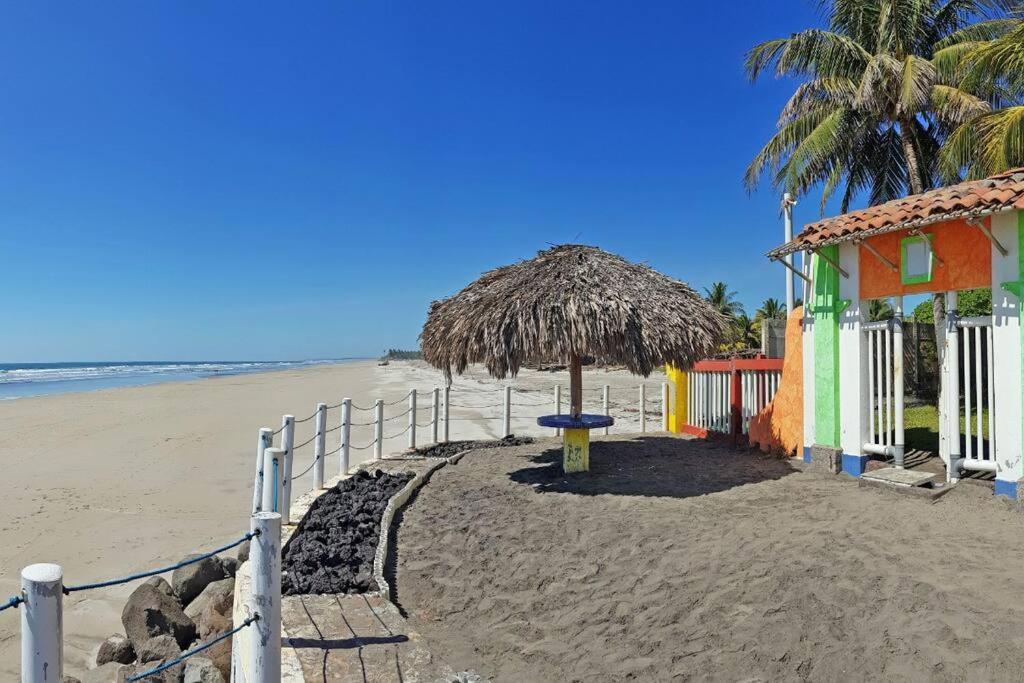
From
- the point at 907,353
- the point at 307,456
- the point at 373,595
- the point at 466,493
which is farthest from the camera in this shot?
the point at 907,353

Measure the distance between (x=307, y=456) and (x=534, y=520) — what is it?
716 centimetres

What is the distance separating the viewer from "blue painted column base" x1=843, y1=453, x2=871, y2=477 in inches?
286

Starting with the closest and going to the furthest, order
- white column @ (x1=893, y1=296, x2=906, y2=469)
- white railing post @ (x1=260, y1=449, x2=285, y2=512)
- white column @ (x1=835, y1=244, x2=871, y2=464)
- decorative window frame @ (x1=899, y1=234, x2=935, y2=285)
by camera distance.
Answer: white railing post @ (x1=260, y1=449, x2=285, y2=512)
decorative window frame @ (x1=899, y1=234, x2=935, y2=285)
white column @ (x1=893, y1=296, x2=906, y2=469)
white column @ (x1=835, y1=244, x2=871, y2=464)

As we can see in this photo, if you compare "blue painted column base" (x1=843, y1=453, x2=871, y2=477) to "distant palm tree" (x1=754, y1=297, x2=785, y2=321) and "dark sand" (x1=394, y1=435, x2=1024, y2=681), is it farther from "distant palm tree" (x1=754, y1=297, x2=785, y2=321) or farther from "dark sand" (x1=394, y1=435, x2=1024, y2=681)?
"distant palm tree" (x1=754, y1=297, x2=785, y2=321)

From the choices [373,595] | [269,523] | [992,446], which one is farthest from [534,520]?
[992,446]

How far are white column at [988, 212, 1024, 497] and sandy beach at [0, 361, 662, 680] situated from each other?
8105mm

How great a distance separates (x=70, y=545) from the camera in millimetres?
7352

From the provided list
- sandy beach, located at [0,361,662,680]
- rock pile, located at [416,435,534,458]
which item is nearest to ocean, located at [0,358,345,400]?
sandy beach, located at [0,361,662,680]

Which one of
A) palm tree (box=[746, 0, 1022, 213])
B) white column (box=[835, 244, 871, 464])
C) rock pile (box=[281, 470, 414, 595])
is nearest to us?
rock pile (box=[281, 470, 414, 595])

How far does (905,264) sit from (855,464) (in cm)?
235

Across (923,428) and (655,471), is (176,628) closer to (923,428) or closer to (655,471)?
(655,471)

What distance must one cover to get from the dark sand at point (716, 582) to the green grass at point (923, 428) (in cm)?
262

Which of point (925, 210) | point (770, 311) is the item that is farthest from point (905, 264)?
point (770, 311)

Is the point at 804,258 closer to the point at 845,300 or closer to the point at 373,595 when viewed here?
the point at 845,300
